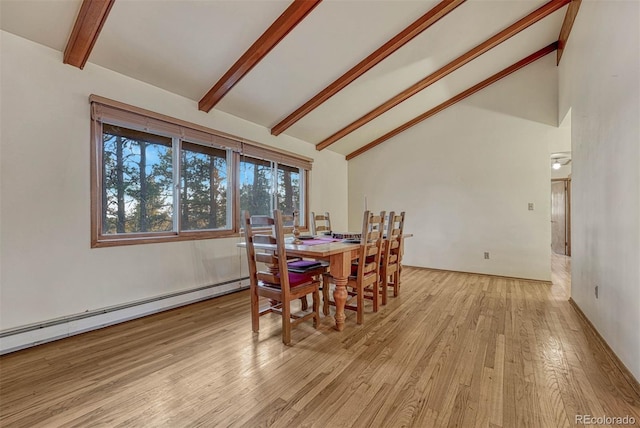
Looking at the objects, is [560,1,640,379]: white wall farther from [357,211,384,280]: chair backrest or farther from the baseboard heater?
the baseboard heater

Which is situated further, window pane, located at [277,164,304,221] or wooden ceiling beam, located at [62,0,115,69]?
window pane, located at [277,164,304,221]

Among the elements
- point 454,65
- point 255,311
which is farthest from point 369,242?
point 454,65

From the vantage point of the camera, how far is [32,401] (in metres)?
1.51

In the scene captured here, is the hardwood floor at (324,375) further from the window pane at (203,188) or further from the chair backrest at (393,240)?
the window pane at (203,188)

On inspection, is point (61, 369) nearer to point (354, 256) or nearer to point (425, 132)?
point (354, 256)

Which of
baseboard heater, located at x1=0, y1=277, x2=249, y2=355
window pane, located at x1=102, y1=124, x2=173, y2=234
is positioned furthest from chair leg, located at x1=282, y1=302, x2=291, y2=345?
window pane, located at x1=102, y1=124, x2=173, y2=234

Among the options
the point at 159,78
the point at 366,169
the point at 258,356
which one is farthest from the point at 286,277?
the point at 366,169

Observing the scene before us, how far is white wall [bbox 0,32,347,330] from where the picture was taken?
2029mm

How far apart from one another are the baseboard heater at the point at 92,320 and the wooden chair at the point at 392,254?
1.98m

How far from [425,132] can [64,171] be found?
5.00 metres

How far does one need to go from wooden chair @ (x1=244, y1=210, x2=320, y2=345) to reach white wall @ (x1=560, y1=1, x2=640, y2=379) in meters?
2.08

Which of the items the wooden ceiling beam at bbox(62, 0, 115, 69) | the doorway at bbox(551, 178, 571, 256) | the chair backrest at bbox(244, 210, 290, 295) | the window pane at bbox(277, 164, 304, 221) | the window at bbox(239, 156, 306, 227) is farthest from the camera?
the doorway at bbox(551, 178, 571, 256)

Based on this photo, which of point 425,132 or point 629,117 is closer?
point 629,117

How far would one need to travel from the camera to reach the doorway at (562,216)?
638 centimetres
